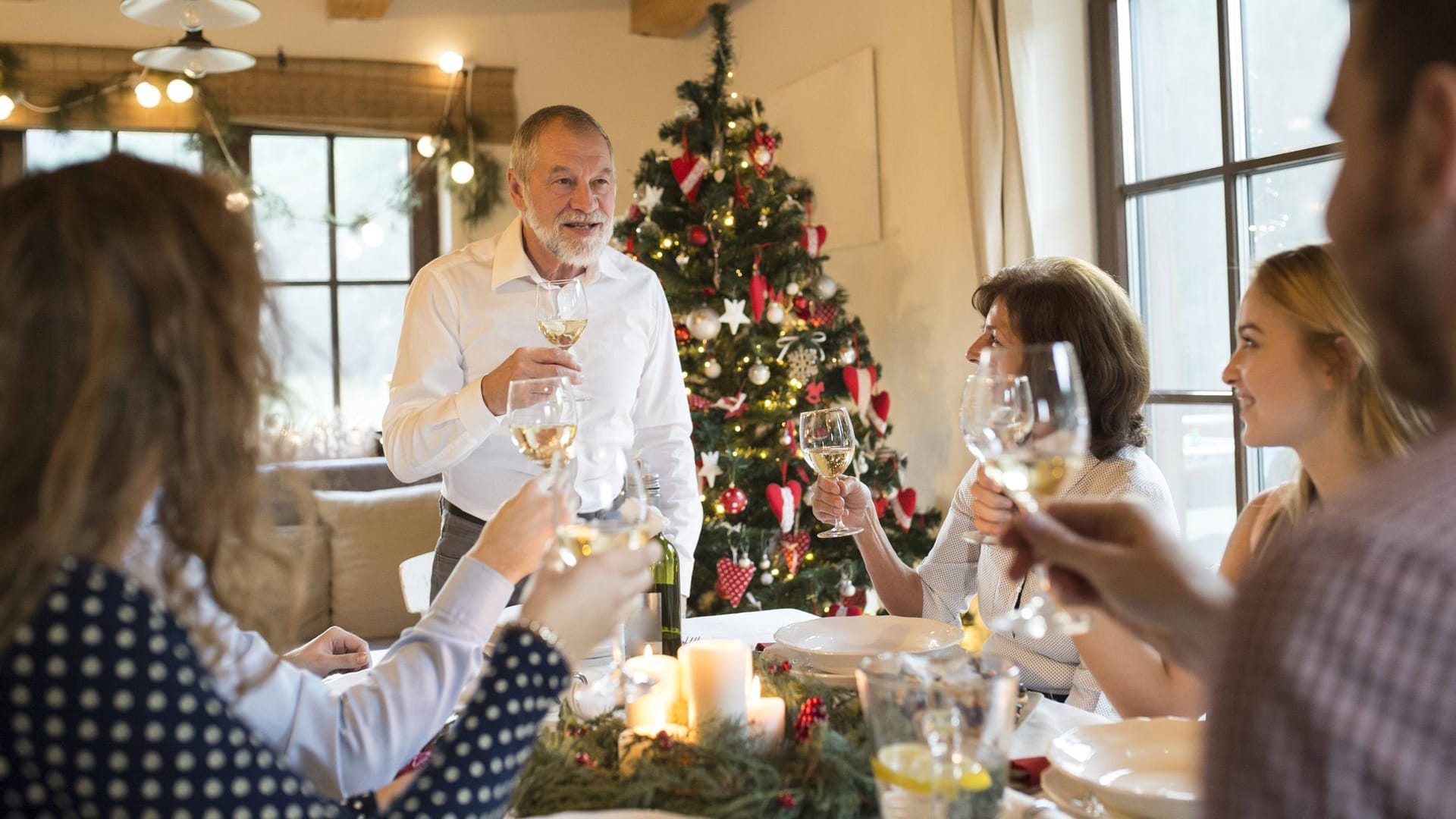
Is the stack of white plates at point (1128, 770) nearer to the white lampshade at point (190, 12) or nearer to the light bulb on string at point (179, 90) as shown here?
the white lampshade at point (190, 12)

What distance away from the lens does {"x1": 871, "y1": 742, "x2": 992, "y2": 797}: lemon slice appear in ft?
2.94

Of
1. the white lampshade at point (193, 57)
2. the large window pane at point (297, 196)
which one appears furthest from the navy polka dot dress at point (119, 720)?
the large window pane at point (297, 196)

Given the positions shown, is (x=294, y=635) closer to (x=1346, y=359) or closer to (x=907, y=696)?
(x=907, y=696)

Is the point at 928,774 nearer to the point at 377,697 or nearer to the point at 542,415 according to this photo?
the point at 377,697

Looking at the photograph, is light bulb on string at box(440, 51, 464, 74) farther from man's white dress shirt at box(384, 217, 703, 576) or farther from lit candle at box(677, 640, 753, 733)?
lit candle at box(677, 640, 753, 733)

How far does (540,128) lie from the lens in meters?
2.72

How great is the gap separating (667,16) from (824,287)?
8.00 feet

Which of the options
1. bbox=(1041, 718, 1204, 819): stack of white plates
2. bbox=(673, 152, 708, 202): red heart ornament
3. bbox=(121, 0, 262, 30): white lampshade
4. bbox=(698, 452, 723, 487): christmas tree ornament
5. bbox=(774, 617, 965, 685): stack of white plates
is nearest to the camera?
bbox=(1041, 718, 1204, 819): stack of white plates

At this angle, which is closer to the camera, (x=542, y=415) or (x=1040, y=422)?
(x=1040, y=422)

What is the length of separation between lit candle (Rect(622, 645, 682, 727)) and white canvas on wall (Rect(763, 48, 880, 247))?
352cm

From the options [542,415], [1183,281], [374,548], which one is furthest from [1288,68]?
[374,548]

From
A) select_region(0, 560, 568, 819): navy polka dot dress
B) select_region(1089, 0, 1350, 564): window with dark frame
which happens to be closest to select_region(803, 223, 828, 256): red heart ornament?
select_region(1089, 0, 1350, 564): window with dark frame

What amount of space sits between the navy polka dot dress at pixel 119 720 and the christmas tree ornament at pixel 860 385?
3.28m

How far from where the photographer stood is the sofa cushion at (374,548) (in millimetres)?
4332
